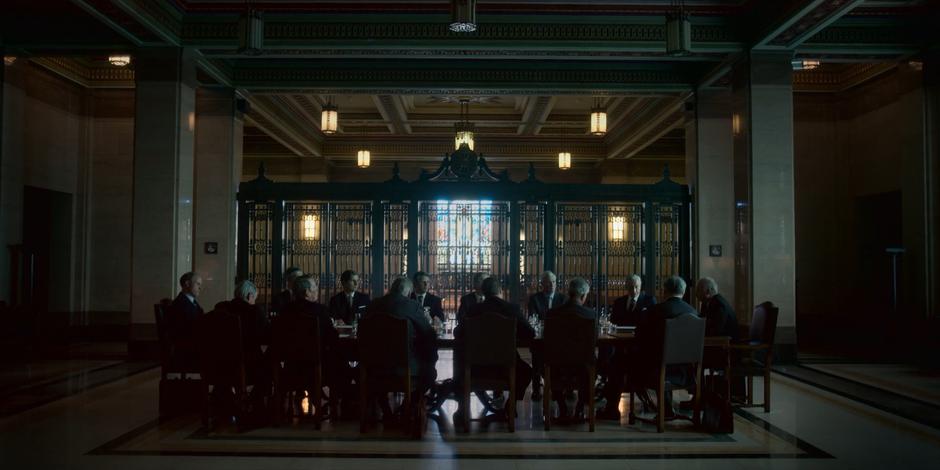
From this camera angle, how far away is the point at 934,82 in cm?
898

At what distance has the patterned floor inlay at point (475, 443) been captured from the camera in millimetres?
4770

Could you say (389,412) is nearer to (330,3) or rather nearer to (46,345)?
(330,3)

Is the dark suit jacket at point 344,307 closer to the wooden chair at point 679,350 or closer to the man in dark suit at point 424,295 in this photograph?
the man in dark suit at point 424,295

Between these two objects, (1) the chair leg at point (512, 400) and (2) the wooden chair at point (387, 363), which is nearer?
(2) the wooden chair at point (387, 363)

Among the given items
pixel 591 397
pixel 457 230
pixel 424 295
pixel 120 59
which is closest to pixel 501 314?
pixel 591 397

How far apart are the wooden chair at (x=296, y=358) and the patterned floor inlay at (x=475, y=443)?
0.87ft

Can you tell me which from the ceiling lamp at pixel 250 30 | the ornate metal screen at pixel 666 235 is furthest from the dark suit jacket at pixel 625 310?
the ceiling lamp at pixel 250 30

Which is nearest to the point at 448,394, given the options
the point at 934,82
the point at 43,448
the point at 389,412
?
the point at 389,412

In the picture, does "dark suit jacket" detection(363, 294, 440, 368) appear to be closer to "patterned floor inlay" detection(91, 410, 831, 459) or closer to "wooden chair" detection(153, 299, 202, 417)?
"patterned floor inlay" detection(91, 410, 831, 459)

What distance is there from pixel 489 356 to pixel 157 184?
5464 mm

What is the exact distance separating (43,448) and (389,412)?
2379 millimetres

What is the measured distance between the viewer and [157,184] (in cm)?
871

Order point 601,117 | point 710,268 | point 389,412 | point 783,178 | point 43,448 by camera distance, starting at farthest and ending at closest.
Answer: point 601,117, point 710,268, point 783,178, point 389,412, point 43,448

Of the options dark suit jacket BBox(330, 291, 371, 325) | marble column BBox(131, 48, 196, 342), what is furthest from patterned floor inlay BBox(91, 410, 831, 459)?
marble column BBox(131, 48, 196, 342)
